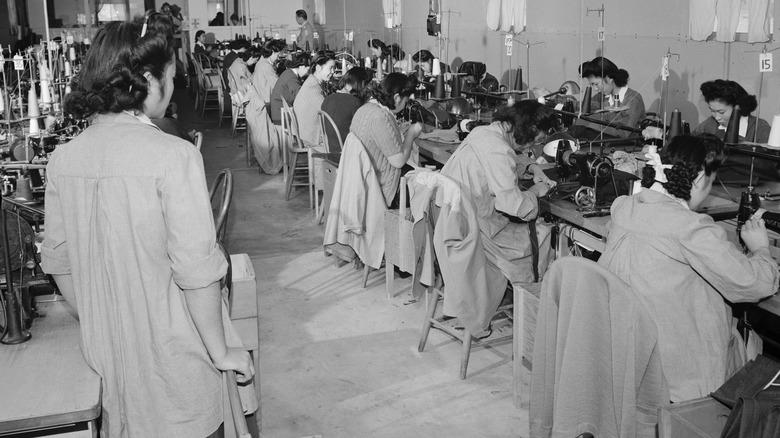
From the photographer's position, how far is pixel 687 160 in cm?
230

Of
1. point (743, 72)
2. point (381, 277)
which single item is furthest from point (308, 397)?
point (743, 72)

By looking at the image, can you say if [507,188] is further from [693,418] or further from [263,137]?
[263,137]

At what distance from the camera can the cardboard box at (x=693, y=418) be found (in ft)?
6.23

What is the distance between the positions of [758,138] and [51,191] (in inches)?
147

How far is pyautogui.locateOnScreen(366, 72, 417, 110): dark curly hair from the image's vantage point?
4.45 m

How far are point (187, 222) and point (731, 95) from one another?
3.48 metres

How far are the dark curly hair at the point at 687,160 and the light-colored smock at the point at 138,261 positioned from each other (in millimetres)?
1396

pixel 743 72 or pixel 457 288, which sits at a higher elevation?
pixel 743 72

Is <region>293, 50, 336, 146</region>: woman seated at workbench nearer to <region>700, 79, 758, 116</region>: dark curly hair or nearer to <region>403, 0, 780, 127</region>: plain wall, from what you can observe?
<region>403, 0, 780, 127</region>: plain wall

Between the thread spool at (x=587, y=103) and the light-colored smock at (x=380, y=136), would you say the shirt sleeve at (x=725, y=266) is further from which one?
the thread spool at (x=587, y=103)

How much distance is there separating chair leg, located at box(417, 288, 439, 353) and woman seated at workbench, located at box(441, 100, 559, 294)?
292 mm

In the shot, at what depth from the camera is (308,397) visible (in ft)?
10.2

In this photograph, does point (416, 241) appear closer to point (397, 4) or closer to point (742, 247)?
point (742, 247)

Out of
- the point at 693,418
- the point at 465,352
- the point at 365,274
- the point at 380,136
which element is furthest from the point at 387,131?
the point at 693,418
